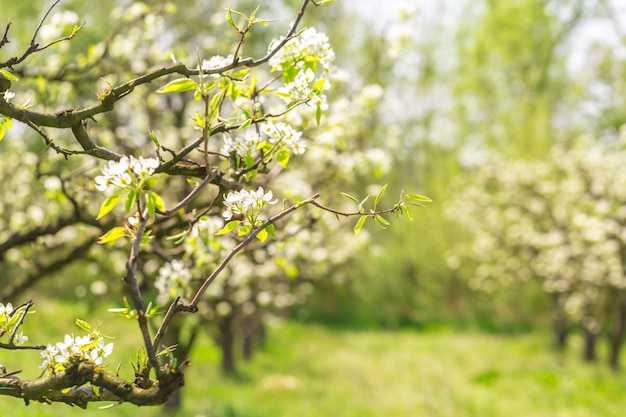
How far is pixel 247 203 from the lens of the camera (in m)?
2.38

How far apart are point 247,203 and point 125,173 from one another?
0.46 metres

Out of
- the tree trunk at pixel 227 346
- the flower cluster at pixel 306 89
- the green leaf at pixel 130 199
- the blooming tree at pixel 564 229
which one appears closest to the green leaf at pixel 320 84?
the flower cluster at pixel 306 89

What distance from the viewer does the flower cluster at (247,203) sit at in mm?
2379

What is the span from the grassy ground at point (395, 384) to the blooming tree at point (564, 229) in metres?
1.18

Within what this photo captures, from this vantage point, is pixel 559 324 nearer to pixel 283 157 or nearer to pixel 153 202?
pixel 283 157

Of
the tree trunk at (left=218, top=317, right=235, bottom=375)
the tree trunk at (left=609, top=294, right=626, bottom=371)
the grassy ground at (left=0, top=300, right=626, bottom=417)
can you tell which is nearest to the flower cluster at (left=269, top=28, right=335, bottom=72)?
the grassy ground at (left=0, top=300, right=626, bottom=417)

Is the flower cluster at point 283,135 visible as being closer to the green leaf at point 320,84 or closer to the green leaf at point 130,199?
the green leaf at point 320,84

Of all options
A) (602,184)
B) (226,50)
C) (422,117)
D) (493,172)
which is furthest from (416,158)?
(226,50)

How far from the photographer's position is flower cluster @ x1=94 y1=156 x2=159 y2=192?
82.0 inches

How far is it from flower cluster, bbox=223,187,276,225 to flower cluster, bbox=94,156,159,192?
13.3 inches

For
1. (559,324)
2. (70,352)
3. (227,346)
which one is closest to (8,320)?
(70,352)

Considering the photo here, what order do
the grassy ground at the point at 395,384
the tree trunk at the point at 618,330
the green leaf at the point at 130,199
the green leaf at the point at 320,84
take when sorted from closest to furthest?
1. the green leaf at the point at 130,199
2. the green leaf at the point at 320,84
3. the grassy ground at the point at 395,384
4. the tree trunk at the point at 618,330

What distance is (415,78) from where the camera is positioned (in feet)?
96.2

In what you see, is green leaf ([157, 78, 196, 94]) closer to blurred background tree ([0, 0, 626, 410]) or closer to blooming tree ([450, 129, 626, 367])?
blurred background tree ([0, 0, 626, 410])
